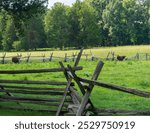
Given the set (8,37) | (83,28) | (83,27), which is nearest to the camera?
(8,37)

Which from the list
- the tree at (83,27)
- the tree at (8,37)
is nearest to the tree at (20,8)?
the tree at (83,27)

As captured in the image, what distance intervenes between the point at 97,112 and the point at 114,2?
106 metres

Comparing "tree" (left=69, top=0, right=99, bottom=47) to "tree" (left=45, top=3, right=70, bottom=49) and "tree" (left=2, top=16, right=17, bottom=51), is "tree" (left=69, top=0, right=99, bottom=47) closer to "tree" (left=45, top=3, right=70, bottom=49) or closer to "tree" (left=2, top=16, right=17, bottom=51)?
"tree" (left=45, top=3, right=70, bottom=49)

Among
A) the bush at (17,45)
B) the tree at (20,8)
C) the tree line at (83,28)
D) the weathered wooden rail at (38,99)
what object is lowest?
the bush at (17,45)

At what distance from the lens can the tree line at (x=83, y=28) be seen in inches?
4151

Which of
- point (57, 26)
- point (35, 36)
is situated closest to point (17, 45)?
point (35, 36)

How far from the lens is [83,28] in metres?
109

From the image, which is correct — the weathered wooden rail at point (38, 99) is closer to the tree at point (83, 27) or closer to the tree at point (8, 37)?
the tree at point (83, 27)

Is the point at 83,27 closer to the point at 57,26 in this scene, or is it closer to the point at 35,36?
the point at 57,26

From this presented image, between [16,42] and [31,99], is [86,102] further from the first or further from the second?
[16,42]

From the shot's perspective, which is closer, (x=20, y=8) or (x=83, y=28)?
(x=20, y=8)

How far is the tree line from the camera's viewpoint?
10544cm

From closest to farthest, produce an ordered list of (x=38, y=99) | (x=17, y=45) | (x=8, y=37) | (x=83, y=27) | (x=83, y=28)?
(x=38, y=99) < (x=17, y=45) < (x=8, y=37) < (x=83, y=28) < (x=83, y=27)

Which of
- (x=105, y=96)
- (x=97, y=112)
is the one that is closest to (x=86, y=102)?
(x=97, y=112)
